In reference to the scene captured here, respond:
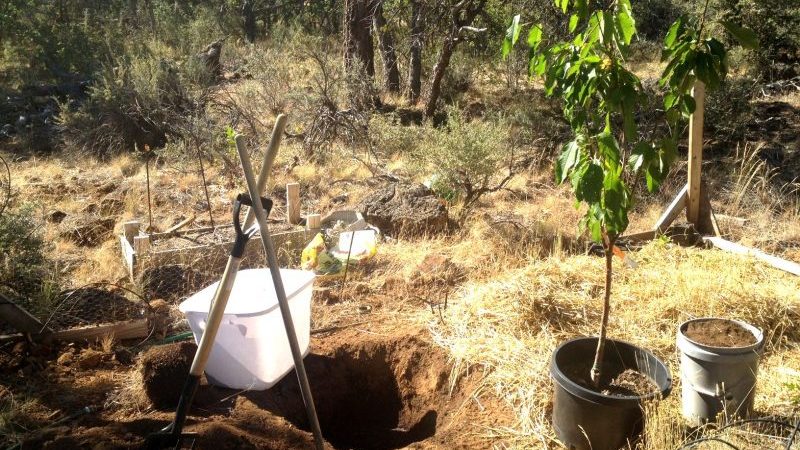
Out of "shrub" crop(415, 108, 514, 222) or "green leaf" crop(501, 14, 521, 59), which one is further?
"shrub" crop(415, 108, 514, 222)

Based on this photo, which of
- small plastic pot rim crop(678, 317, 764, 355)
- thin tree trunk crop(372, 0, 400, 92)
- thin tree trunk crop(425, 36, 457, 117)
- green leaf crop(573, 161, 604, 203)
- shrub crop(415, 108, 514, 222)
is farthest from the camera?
thin tree trunk crop(372, 0, 400, 92)

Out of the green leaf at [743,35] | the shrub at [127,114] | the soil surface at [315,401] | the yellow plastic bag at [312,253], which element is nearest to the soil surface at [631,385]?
the soil surface at [315,401]

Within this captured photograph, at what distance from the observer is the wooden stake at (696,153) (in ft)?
17.4

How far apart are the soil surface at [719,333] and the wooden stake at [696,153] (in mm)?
2549

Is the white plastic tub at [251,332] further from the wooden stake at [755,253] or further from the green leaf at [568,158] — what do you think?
the wooden stake at [755,253]

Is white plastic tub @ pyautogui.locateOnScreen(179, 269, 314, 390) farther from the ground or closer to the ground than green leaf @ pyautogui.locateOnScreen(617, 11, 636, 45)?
closer to the ground

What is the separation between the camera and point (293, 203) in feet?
19.6

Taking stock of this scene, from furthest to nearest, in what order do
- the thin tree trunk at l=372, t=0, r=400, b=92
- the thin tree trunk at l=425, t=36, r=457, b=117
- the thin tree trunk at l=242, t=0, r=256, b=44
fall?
1. the thin tree trunk at l=242, t=0, r=256, b=44
2. the thin tree trunk at l=372, t=0, r=400, b=92
3. the thin tree trunk at l=425, t=36, r=457, b=117

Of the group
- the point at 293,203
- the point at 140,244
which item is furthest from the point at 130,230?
the point at 293,203

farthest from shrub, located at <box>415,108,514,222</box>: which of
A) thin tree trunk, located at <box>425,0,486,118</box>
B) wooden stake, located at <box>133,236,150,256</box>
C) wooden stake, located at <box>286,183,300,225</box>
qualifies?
wooden stake, located at <box>133,236,150,256</box>

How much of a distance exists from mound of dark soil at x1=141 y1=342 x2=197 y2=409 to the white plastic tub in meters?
0.16

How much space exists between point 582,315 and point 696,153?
2.27 m

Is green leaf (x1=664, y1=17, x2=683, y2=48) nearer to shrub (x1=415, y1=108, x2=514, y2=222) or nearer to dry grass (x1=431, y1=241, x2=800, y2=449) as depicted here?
dry grass (x1=431, y1=241, x2=800, y2=449)

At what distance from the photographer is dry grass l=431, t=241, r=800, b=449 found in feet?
11.0
